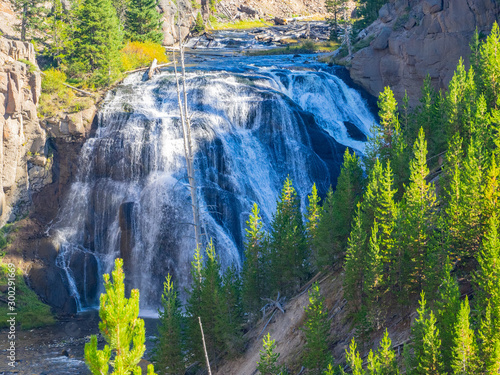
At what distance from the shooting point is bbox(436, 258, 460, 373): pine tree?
17061 mm

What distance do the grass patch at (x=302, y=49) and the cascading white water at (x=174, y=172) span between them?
2464 centimetres

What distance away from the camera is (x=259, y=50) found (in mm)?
74188

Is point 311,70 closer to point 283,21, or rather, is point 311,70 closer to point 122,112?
point 122,112

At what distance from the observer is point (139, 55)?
55.9 m

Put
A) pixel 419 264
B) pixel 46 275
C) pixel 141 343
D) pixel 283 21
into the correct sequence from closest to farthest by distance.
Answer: pixel 141 343 → pixel 419 264 → pixel 46 275 → pixel 283 21

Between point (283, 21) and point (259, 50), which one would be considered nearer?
point (259, 50)

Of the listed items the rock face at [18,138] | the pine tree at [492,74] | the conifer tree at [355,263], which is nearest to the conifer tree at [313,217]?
the conifer tree at [355,263]

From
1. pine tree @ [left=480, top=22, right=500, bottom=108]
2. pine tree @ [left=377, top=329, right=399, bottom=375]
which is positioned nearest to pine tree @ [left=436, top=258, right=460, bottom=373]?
pine tree @ [left=377, top=329, right=399, bottom=375]

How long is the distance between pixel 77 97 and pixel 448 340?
120 feet

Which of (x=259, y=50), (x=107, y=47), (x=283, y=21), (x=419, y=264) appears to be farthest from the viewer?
(x=283, y=21)

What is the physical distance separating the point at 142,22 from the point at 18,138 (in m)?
28.0

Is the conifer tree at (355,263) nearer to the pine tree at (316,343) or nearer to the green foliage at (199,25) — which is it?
the pine tree at (316,343)

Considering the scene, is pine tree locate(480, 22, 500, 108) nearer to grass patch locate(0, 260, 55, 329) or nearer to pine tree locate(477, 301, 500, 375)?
pine tree locate(477, 301, 500, 375)

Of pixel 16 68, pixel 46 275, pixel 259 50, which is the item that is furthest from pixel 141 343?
pixel 259 50
